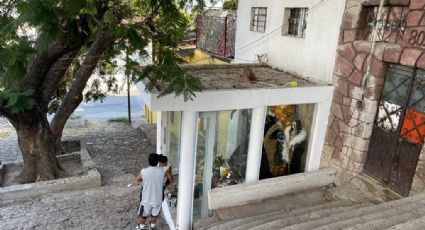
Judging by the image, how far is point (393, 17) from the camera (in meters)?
5.49

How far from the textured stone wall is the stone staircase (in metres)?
0.93

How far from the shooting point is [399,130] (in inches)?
215

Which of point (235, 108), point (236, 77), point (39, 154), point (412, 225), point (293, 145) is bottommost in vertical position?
point (39, 154)

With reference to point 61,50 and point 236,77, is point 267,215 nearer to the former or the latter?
point 236,77

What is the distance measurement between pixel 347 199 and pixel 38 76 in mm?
7297

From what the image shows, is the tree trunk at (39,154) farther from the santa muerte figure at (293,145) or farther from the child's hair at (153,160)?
the santa muerte figure at (293,145)

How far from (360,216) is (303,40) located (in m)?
4.20

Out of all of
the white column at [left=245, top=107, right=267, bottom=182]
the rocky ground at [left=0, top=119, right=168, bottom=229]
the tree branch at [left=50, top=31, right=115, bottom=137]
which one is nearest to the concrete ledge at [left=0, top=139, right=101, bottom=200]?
the rocky ground at [left=0, top=119, right=168, bottom=229]

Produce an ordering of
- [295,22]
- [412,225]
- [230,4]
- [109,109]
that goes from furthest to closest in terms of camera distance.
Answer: [109,109]
[230,4]
[295,22]
[412,225]

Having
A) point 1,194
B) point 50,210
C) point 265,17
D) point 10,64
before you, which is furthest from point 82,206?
point 265,17

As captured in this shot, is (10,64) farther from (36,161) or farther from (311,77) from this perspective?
(311,77)

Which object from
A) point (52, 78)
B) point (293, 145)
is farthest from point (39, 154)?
point (293, 145)

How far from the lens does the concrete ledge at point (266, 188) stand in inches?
232

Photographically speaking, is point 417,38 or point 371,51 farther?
point 371,51
